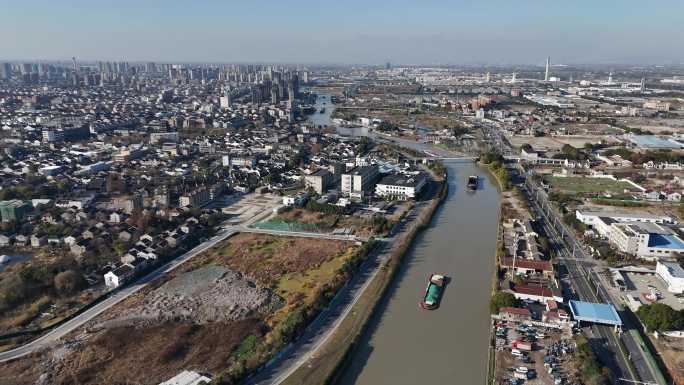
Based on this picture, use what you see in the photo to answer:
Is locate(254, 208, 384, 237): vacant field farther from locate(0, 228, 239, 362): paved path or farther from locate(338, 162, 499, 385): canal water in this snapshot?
locate(0, 228, 239, 362): paved path

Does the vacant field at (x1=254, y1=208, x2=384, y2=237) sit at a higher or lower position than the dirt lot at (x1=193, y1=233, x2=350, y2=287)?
higher

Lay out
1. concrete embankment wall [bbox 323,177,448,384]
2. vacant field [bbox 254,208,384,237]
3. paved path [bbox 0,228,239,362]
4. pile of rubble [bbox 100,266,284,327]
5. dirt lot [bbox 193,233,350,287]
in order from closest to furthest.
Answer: concrete embankment wall [bbox 323,177,448,384]
paved path [bbox 0,228,239,362]
pile of rubble [bbox 100,266,284,327]
dirt lot [bbox 193,233,350,287]
vacant field [bbox 254,208,384,237]

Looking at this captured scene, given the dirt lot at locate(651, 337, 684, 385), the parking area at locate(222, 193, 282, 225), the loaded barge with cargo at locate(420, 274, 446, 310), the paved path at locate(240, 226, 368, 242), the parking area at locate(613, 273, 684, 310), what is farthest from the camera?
the parking area at locate(222, 193, 282, 225)

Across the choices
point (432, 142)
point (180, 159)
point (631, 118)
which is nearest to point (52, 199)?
point (180, 159)

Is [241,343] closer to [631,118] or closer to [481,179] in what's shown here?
[481,179]

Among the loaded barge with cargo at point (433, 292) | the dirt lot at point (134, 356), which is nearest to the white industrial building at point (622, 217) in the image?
the loaded barge with cargo at point (433, 292)

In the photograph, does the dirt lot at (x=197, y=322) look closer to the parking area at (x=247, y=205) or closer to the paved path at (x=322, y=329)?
the paved path at (x=322, y=329)

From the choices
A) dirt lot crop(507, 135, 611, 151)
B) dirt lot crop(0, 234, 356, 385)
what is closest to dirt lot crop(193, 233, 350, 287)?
dirt lot crop(0, 234, 356, 385)

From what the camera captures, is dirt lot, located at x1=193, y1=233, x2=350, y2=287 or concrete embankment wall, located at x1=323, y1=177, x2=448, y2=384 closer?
concrete embankment wall, located at x1=323, y1=177, x2=448, y2=384
